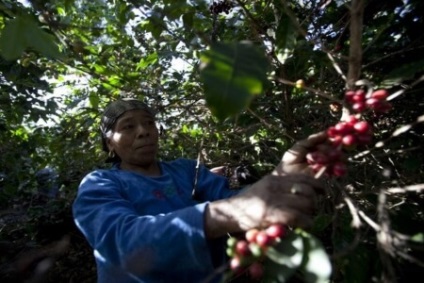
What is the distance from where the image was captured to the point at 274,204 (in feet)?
3.27

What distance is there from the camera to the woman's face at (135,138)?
2045mm

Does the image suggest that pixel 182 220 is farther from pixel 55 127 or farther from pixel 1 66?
pixel 55 127

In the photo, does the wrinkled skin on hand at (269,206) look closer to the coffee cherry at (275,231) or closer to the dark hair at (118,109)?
the coffee cherry at (275,231)

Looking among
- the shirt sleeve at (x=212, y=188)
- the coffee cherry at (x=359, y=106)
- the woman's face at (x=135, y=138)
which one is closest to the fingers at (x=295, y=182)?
the coffee cherry at (x=359, y=106)

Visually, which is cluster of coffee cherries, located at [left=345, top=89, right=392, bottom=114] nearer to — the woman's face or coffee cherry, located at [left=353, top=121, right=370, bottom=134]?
coffee cherry, located at [left=353, top=121, right=370, bottom=134]

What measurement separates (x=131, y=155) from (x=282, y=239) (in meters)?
1.23

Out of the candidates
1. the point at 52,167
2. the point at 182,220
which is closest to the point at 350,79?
the point at 182,220

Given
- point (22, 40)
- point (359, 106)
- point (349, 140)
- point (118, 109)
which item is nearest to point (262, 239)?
point (349, 140)

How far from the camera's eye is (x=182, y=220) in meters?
1.15

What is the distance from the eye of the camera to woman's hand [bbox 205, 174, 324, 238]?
3.25 feet

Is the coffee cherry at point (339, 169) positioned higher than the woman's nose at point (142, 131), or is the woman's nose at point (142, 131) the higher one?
the woman's nose at point (142, 131)

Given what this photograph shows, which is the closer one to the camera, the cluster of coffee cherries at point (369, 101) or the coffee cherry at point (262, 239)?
the coffee cherry at point (262, 239)

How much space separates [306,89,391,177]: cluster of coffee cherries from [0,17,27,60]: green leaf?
0.81m

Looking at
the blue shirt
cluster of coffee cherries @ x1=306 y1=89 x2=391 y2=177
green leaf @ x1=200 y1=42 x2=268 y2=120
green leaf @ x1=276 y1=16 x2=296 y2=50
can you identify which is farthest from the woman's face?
green leaf @ x1=200 y1=42 x2=268 y2=120
